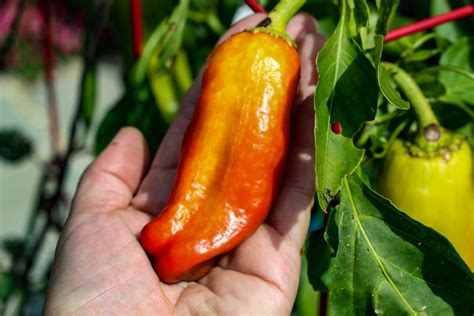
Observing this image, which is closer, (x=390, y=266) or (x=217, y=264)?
(x=390, y=266)

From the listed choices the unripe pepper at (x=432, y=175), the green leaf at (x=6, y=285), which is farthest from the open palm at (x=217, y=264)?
the green leaf at (x=6, y=285)

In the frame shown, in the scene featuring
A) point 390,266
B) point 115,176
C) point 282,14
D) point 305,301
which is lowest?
point 305,301

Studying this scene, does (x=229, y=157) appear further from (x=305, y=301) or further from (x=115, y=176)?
(x=305, y=301)

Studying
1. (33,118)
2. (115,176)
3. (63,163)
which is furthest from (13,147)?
(33,118)

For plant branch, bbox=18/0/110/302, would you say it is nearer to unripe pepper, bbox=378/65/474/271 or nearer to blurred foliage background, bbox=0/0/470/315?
blurred foliage background, bbox=0/0/470/315

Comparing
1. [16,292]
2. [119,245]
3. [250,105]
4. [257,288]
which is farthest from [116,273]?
[16,292]

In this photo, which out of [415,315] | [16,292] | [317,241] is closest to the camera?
[415,315]

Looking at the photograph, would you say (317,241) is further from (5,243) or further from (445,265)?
(5,243)
